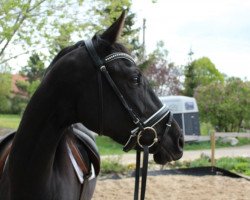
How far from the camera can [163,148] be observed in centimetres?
218

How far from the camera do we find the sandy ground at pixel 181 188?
691 centimetres

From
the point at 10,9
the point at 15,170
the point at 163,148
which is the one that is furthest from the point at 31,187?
the point at 10,9

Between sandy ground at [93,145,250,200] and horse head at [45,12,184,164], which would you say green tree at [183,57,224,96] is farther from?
horse head at [45,12,184,164]

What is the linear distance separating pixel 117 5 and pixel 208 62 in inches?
995

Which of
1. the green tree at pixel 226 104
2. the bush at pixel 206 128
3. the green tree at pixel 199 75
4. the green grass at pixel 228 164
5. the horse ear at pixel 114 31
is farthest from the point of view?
the green tree at pixel 199 75

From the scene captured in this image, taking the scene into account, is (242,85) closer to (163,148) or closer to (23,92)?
(163,148)

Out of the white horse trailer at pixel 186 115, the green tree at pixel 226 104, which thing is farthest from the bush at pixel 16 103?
the white horse trailer at pixel 186 115

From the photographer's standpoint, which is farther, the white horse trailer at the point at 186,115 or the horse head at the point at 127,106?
the white horse trailer at the point at 186,115

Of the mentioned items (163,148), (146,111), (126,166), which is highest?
(146,111)

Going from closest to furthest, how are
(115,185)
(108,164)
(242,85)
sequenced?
(115,185) < (108,164) < (242,85)

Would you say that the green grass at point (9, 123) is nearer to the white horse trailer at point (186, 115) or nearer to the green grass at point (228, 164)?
the white horse trailer at point (186, 115)

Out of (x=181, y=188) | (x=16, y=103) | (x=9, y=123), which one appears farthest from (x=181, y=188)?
(x=16, y=103)

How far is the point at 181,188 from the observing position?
7547mm

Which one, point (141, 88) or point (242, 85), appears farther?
point (242, 85)
